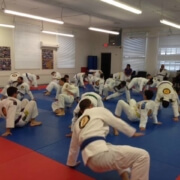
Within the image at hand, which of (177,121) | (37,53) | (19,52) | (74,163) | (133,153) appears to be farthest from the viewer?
Answer: (37,53)

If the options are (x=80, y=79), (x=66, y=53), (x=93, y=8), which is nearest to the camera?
(x=93, y=8)

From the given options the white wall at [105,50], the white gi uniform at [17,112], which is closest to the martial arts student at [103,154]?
the white gi uniform at [17,112]

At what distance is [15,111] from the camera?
4.56m

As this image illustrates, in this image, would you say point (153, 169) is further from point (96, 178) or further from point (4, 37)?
point (4, 37)

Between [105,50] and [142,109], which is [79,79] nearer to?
[105,50]

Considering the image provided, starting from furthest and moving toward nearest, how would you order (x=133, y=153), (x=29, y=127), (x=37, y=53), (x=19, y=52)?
(x=37, y=53) → (x=19, y=52) → (x=29, y=127) → (x=133, y=153)

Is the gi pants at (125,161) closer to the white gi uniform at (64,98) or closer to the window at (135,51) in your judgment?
the white gi uniform at (64,98)

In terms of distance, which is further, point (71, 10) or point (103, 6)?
point (71, 10)

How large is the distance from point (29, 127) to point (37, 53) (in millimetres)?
9110

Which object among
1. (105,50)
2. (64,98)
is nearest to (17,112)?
(64,98)

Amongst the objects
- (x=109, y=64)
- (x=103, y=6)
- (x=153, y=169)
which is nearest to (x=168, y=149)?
(x=153, y=169)

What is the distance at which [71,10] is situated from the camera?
34.4ft

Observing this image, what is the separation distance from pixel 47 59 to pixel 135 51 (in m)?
6.43

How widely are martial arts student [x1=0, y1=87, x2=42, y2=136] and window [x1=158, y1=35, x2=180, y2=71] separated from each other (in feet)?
37.0
